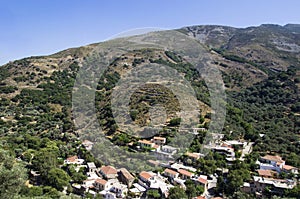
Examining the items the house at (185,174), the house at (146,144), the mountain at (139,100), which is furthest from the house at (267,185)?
the house at (146,144)

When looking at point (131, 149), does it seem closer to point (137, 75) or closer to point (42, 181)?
point (42, 181)

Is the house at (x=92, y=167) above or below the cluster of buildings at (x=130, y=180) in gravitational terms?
above

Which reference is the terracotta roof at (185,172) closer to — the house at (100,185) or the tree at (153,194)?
the tree at (153,194)

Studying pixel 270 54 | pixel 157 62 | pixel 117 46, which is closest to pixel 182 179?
pixel 157 62

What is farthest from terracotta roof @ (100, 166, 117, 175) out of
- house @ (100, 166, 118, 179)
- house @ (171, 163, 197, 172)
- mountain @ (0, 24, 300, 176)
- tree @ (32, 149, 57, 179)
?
house @ (171, 163, 197, 172)

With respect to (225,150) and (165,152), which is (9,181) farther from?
(225,150)

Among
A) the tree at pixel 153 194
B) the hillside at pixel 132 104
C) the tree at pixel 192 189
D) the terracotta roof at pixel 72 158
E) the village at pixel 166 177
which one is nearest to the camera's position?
the tree at pixel 153 194

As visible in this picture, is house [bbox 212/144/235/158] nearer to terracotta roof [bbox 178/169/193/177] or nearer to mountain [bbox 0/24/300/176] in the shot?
mountain [bbox 0/24/300/176]
